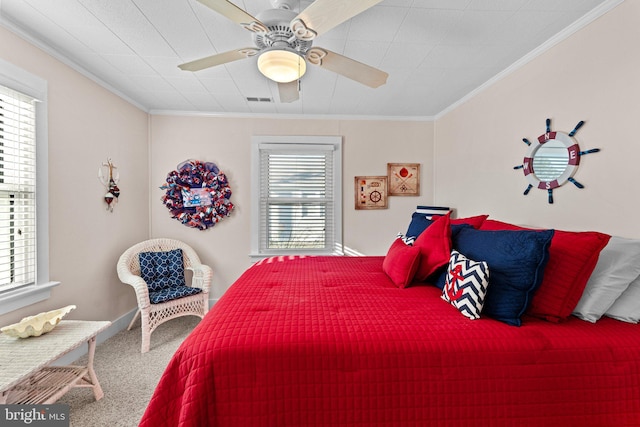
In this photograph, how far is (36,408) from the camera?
4.52ft

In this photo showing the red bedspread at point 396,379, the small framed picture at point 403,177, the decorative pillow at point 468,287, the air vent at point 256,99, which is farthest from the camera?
the small framed picture at point 403,177

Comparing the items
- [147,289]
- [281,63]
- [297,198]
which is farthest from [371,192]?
[147,289]

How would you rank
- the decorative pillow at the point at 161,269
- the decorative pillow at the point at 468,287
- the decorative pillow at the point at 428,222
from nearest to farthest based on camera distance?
the decorative pillow at the point at 468,287
the decorative pillow at the point at 428,222
the decorative pillow at the point at 161,269

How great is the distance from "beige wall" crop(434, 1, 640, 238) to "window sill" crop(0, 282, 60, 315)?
141 inches

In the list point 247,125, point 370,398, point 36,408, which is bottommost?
point 36,408

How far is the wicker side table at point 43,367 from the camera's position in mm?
1354

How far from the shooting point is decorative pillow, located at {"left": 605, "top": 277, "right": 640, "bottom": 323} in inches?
48.5

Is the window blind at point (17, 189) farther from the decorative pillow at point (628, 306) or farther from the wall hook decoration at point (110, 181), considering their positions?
the decorative pillow at point (628, 306)

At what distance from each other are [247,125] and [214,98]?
21.4 inches

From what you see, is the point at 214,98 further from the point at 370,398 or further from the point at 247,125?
the point at 370,398

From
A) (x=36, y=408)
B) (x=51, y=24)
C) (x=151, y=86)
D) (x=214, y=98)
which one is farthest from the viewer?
(x=214, y=98)

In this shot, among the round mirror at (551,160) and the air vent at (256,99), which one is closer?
the round mirror at (551,160)

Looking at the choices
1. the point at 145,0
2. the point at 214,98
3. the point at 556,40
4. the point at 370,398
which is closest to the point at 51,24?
the point at 145,0

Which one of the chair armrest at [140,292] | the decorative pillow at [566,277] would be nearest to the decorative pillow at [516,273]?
the decorative pillow at [566,277]
